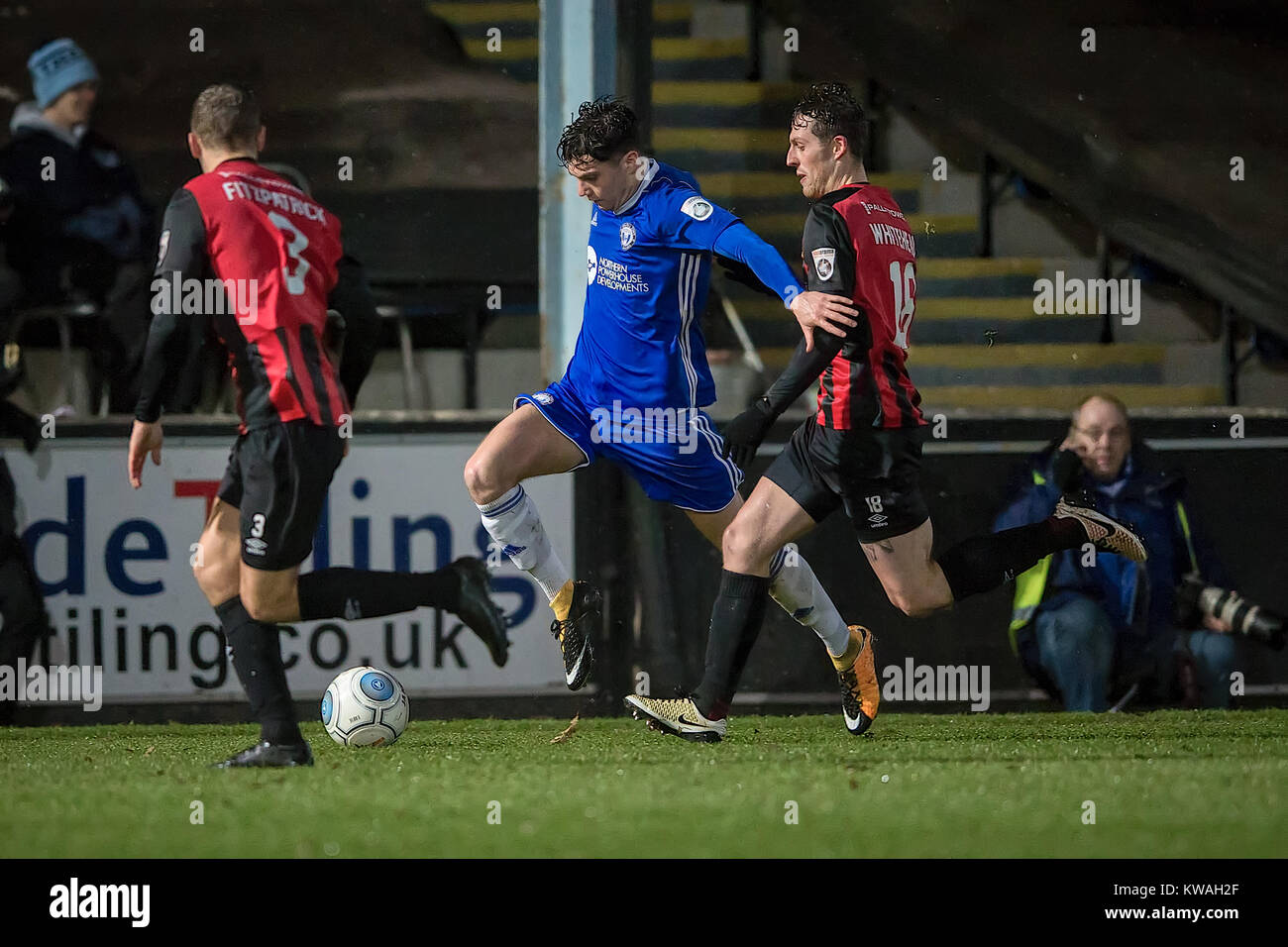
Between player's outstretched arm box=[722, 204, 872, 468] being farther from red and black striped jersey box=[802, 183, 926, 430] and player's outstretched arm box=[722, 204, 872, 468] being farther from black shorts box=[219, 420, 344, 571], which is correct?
black shorts box=[219, 420, 344, 571]

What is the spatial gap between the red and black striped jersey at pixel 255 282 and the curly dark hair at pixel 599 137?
0.88 m

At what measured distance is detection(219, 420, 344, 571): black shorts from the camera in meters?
4.81

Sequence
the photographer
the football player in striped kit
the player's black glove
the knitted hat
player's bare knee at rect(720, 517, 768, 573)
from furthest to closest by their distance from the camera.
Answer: the knitted hat < the photographer < player's bare knee at rect(720, 517, 768, 573) < the football player in striped kit < the player's black glove

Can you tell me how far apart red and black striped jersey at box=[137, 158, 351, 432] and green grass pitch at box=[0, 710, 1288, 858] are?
41.8 inches

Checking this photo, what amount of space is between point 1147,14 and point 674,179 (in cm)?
342

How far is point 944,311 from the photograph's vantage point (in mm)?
7777

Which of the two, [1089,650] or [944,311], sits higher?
[944,311]

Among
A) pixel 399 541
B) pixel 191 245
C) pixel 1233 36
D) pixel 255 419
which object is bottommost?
pixel 399 541

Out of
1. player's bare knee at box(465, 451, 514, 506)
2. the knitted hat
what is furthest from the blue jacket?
the knitted hat

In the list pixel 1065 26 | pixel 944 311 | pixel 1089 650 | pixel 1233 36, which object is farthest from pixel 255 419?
pixel 1233 36

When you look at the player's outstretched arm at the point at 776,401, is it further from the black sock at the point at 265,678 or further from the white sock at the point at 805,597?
the black sock at the point at 265,678

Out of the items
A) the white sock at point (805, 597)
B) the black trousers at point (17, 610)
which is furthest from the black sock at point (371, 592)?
the black trousers at point (17, 610)
